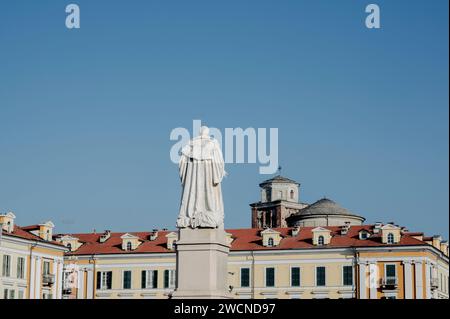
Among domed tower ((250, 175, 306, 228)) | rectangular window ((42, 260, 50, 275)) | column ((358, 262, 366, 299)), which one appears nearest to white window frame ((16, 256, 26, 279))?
rectangular window ((42, 260, 50, 275))

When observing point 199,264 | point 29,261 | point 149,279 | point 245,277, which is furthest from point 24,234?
point 199,264

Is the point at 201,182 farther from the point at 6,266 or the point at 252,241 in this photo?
the point at 252,241

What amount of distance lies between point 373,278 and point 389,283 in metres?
1.25

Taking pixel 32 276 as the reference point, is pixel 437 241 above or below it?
above

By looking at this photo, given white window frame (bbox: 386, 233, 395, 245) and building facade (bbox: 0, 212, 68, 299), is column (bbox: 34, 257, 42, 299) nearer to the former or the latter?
building facade (bbox: 0, 212, 68, 299)

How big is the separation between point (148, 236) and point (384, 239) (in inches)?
716

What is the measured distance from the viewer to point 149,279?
7194 centimetres

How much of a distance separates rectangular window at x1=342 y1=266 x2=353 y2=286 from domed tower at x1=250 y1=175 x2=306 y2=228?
2967 cm

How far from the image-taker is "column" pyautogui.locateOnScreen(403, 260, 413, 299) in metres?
66.8

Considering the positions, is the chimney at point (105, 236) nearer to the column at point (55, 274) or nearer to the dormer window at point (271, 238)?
the column at point (55, 274)

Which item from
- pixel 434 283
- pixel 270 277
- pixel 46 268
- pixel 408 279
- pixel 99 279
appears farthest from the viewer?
pixel 99 279

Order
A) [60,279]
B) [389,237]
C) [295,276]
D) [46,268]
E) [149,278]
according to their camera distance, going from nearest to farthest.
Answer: [46,268] < [389,237] < [60,279] < [295,276] < [149,278]
